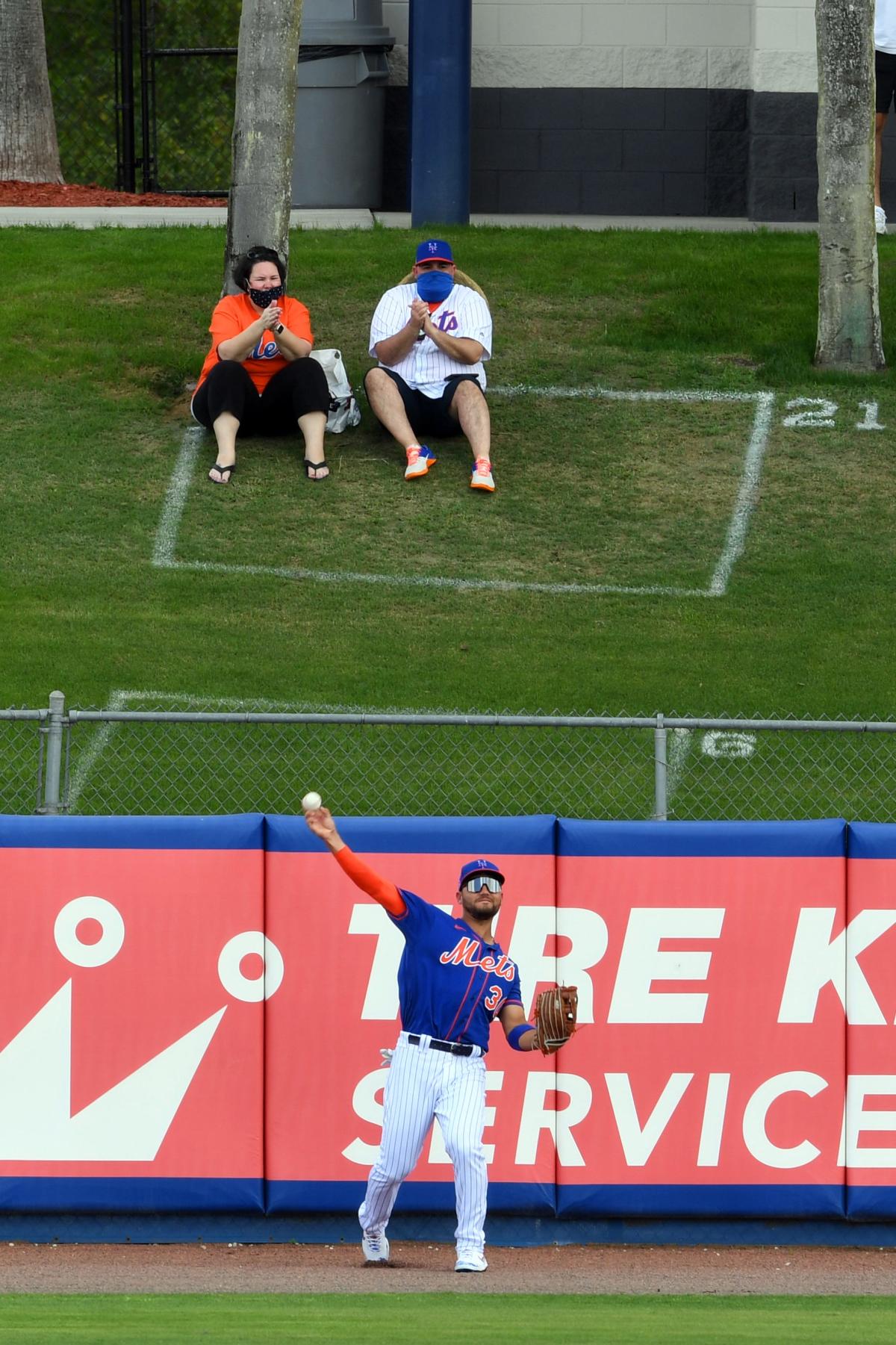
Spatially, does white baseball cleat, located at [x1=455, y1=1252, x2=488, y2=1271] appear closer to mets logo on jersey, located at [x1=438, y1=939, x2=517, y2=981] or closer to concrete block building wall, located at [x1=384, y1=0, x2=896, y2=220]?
mets logo on jersey, located at [x1=438, y1=939, x2=517, y2=981]

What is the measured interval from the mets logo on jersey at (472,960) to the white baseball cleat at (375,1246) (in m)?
1.12

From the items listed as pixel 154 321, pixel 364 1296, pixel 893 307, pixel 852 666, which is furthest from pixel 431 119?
pixel 364 1296

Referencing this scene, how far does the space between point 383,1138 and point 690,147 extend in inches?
537

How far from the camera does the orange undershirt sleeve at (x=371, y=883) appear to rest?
691cm

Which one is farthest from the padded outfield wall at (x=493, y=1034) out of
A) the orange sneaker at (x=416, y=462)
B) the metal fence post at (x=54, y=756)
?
the orange sneaker at (x=416, y=462)

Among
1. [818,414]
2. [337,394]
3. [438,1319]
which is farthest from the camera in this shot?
[818,414]

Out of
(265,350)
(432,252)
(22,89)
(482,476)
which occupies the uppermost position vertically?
(22,89)

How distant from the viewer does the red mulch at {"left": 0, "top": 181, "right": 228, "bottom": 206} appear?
1798 centimetres

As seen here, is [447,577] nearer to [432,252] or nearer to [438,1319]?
[432,252]

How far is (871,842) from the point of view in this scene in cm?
795

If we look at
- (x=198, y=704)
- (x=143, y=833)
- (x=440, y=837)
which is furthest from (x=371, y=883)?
(x=198, y=704)

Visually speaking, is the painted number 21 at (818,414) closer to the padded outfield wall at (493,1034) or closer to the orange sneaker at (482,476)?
the orange sneaker at (482,476)

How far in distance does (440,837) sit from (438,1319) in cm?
219

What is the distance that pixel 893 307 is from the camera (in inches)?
585
